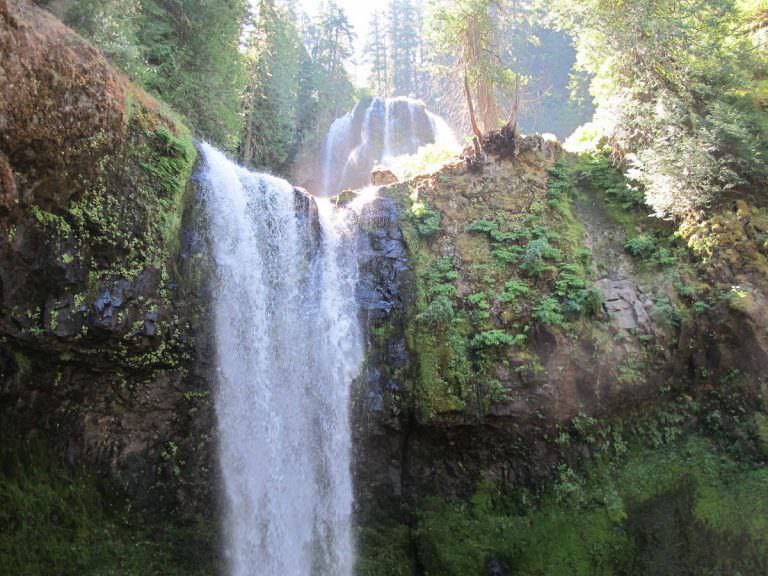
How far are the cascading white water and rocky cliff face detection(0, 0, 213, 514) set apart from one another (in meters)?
0.57

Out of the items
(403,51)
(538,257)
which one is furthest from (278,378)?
(403,51)

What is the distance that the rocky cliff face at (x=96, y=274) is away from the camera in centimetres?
719

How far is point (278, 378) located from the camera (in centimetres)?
994

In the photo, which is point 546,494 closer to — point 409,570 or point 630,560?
point 630,560

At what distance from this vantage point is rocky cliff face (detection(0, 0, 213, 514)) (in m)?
7.19

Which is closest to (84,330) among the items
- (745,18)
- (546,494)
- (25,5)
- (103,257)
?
(103,257)

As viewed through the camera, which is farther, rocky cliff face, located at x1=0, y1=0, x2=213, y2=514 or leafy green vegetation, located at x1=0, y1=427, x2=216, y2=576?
leafy green vegetation, located at x1=0, y1=427, x2=216, y2=576

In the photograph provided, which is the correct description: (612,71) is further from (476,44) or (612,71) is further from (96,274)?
(96,274)

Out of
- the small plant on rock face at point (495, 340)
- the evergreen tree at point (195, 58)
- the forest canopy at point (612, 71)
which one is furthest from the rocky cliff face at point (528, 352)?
the evergreen tree at point (195, 58)

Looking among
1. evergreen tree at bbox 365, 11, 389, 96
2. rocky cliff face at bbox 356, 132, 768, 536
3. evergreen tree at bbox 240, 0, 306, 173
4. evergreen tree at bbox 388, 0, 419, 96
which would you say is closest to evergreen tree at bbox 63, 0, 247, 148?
evergreen tree at bbox 240, 0, 306, 173

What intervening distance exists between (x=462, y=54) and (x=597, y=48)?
15.1ft

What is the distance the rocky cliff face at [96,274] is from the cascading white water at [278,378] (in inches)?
22.6

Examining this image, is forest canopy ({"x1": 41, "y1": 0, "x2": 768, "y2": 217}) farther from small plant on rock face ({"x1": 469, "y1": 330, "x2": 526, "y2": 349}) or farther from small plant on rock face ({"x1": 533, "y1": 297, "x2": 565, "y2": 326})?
small plant on rock face ({"x1": 469, "y1": 330, "x2": 526, "y2": 349})

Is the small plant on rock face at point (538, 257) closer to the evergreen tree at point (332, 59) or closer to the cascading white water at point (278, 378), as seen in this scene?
the cascading white water at point (278, 378)
